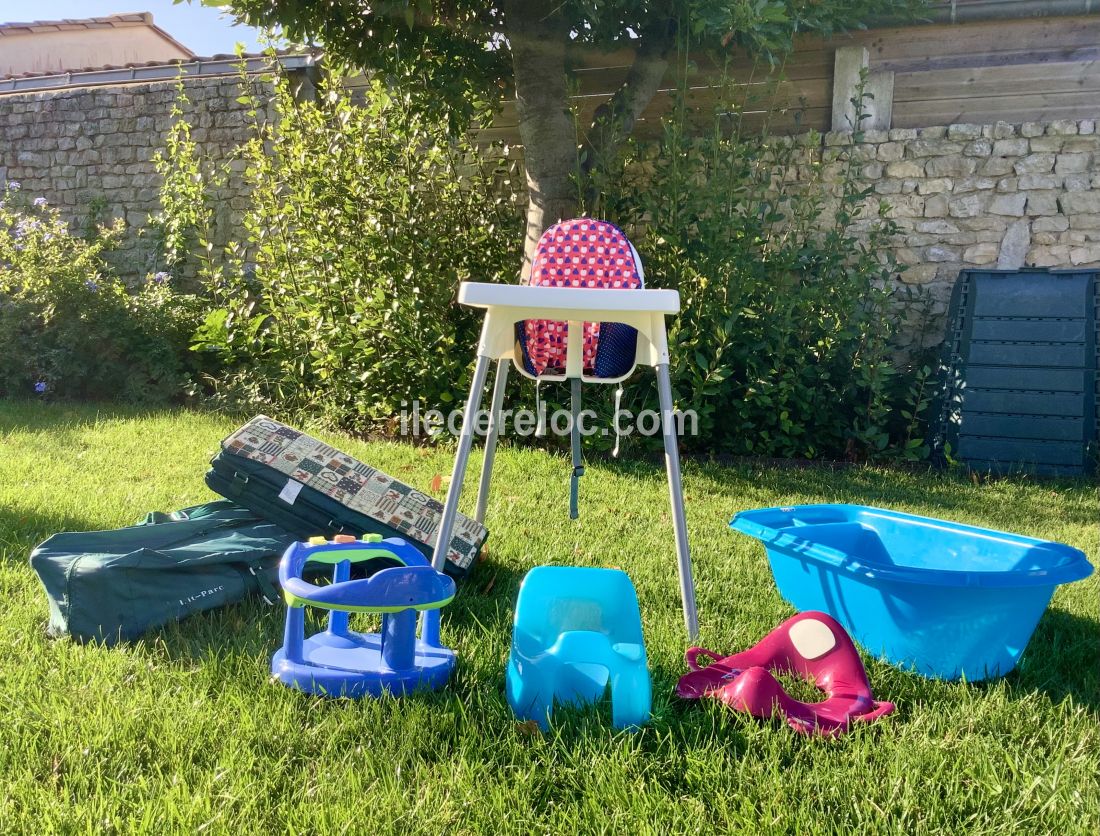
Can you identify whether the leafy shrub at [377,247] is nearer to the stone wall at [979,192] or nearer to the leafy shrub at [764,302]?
the leafy shrub at [764,302]

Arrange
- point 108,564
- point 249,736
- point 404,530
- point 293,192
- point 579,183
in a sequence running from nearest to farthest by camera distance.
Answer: point 249,736 < point 108,564 < point 404,530 < point 579,183 < point 293,192

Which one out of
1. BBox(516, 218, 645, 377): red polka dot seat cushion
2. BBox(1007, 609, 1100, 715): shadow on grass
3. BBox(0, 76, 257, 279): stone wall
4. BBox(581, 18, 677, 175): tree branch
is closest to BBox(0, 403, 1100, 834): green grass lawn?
BBox(1007, 609, 1100, 715): shadow on grass

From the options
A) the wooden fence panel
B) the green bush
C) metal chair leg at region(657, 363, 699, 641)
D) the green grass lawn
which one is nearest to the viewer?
the green grass lawn

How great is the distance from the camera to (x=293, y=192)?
5672mm

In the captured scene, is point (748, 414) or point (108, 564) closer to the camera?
point (108, 564)

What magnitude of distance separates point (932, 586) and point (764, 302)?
10.3 ft

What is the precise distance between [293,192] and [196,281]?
1920 mm

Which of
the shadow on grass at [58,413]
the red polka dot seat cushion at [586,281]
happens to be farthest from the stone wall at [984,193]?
the shadow on grass at [58,413]

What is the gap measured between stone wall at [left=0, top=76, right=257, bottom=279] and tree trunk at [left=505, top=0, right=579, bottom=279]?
3.22m

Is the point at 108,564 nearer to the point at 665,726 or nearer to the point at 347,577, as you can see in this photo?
the point at 347,577

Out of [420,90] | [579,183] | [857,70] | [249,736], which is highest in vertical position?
[857,70]

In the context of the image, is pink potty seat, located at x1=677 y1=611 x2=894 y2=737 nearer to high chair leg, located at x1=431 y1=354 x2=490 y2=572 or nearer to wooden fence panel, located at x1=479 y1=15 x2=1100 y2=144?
high chair leg, located at x1=431 y1=354 x2=490 y2=572

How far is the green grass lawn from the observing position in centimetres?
147

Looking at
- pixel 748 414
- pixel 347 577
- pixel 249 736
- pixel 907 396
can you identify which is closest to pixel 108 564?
pixel 347 577
